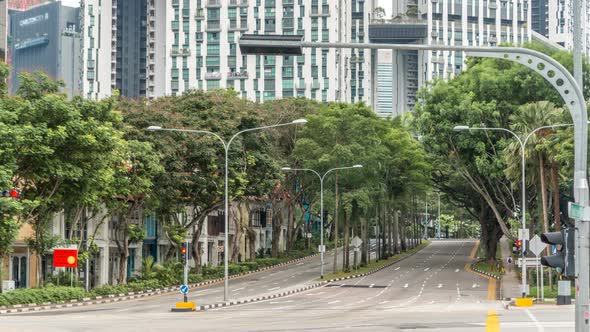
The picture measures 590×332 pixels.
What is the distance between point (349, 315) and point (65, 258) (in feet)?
64.1

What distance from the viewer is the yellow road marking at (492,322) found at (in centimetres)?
3189

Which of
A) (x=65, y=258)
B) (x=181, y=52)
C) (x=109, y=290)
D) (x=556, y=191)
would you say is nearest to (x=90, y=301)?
(x=65, y=258)

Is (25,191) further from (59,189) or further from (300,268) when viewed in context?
(300,268)

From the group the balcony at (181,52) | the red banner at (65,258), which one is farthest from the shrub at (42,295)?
the balcony at (181,52)

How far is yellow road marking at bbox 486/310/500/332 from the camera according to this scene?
31.9 m

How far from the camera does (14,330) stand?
31344mm

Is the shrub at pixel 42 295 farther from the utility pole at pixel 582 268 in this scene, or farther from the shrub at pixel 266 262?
the shrub at pixel 266 262

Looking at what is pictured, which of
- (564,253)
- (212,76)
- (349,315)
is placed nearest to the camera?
(564,253)

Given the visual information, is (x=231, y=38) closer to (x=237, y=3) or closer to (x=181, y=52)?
(x=237, y=3)

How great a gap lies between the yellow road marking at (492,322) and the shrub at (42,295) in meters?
22.1

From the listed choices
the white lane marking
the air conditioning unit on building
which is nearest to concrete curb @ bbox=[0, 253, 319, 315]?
the air conditioning unit on building

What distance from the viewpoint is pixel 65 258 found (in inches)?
2170

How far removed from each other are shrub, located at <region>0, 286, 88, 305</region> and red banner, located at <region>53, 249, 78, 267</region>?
1244 mm

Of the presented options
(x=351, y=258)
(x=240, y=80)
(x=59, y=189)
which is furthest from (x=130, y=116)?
(x=240, y=80)
